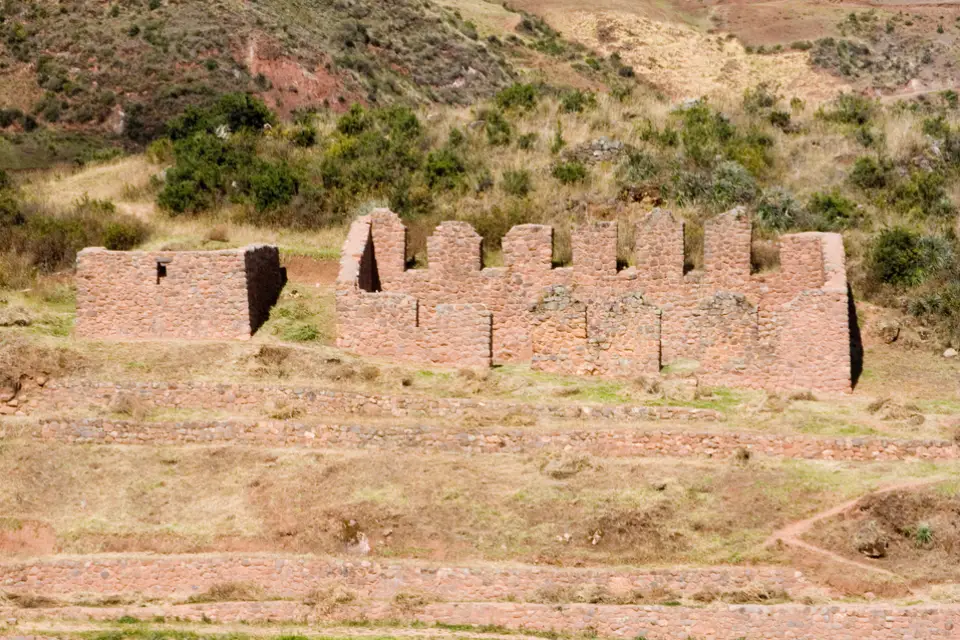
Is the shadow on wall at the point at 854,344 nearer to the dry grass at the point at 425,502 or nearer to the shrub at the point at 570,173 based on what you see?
the dry grass at the point at 425,502

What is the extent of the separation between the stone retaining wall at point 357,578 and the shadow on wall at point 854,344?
7.29m

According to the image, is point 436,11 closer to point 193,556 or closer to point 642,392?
point 642,392

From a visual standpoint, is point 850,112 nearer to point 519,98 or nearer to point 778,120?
point 778,120

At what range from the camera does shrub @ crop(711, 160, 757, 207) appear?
34375 millimetres

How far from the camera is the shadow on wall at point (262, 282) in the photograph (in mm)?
29469

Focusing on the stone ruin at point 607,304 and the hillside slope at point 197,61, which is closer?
the stone ruin at point 607,304

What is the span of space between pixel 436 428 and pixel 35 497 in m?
5.76

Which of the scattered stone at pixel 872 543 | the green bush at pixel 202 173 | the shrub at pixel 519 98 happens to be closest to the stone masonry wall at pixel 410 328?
A: the green bush at pixel 202 173

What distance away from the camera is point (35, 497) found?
2409 centimetres

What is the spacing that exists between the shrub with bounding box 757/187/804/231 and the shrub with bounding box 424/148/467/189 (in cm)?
631

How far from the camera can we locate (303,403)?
2612 centimetres

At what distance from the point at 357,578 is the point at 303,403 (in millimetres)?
4632

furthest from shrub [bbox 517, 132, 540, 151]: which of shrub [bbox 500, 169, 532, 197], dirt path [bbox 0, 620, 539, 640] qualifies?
dirt path [bbox 0, 620, 539, 640]

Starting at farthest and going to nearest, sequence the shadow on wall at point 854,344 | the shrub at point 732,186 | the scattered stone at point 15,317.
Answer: the shrub at point 732,186, the scattered stone at point 15,317, the shadow on wall at point 854,344
